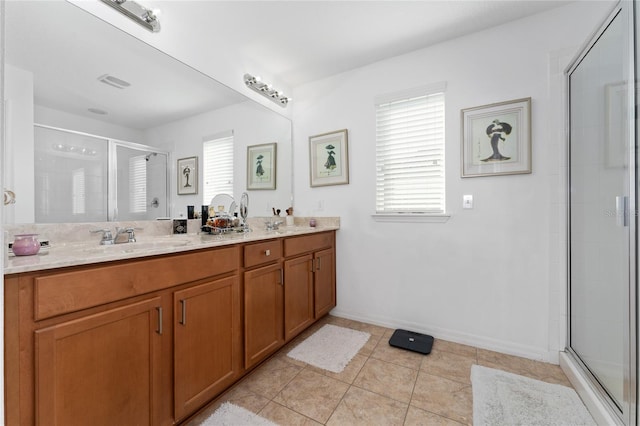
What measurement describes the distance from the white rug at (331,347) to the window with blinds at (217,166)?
139 centimetres

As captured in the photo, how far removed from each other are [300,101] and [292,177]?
0.83 meters

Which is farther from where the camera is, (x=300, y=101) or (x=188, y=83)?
(x=300, y=101)

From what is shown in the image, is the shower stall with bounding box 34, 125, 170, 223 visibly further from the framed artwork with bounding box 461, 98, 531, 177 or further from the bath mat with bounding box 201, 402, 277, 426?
the framed artwork with bounding box 461, 98, 531, 177

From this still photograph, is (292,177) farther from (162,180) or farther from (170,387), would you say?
(170,387)

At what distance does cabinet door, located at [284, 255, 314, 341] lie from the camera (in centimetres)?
200

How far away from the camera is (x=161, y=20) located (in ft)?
5.65

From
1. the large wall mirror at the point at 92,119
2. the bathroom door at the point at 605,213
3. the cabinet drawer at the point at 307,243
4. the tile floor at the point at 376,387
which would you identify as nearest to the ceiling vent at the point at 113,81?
the large wall mirror at the point at 92,119

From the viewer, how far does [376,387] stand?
63.9 inches

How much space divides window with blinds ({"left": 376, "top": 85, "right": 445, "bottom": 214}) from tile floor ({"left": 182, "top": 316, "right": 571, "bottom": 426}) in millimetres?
1153

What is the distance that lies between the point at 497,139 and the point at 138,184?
2526 mm

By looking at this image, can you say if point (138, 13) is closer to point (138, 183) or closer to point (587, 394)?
point (138, 183)

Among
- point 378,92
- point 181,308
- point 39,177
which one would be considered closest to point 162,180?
point 39,177

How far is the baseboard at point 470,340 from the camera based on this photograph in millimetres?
1906

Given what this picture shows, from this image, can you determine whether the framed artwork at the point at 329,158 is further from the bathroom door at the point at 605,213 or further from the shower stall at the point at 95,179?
the bathroom door at the point at 605,213
